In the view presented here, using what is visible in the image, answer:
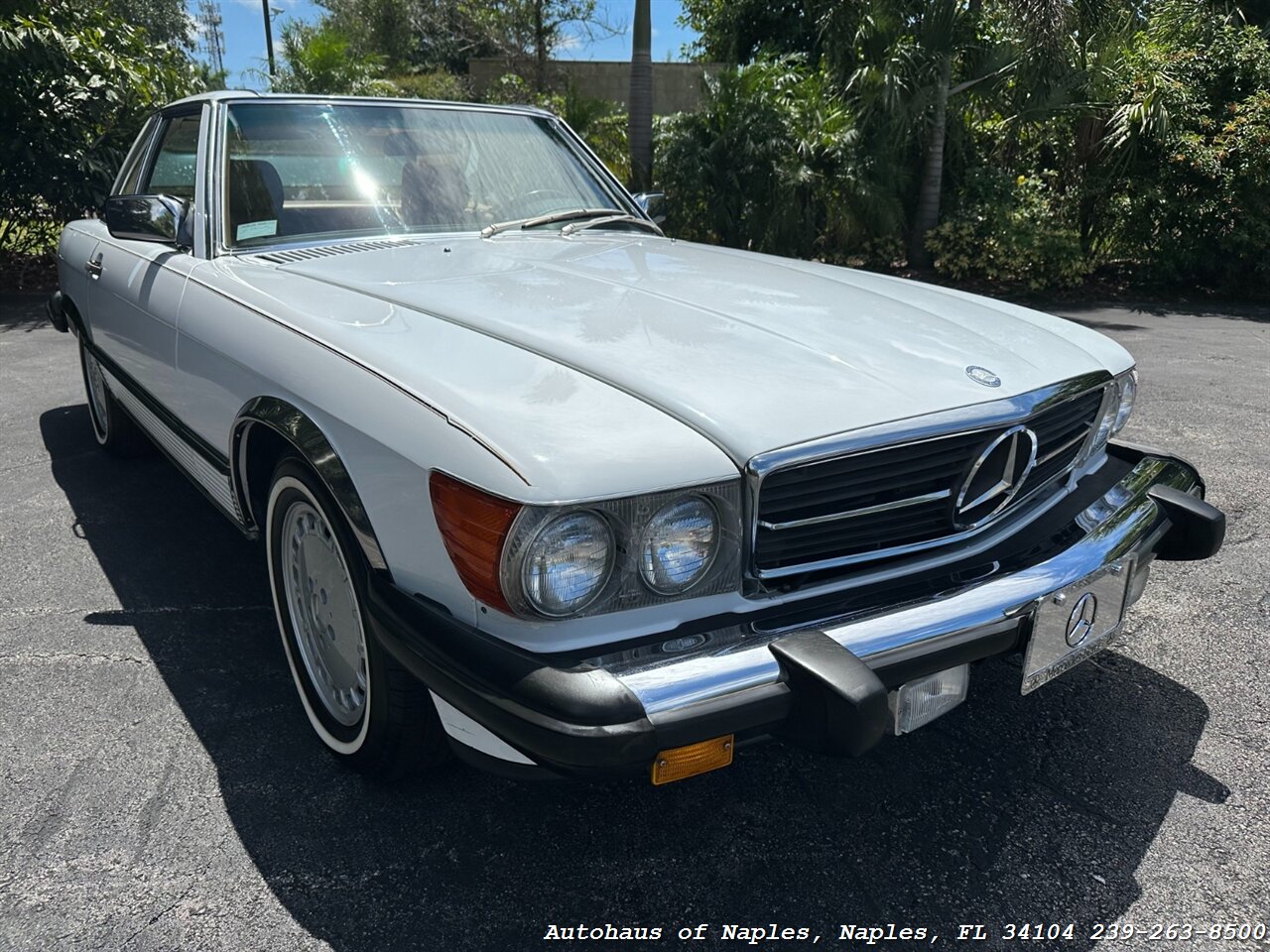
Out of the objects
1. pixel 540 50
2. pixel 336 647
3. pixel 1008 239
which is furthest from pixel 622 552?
pixel 540 50

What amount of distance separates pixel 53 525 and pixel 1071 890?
380 cm

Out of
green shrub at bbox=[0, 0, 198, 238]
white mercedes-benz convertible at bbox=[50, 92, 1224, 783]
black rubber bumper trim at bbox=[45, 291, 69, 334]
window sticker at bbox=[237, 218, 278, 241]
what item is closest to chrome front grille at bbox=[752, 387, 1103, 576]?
white mercedes-benz convertible at bbox=[50, 92, 1224, 783]

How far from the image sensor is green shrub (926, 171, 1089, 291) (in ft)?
34.3

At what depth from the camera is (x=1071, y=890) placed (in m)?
1.97

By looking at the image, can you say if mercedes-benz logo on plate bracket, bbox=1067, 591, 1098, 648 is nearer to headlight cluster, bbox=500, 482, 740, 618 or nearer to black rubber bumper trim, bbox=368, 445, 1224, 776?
black rubber bumper trim, bbox=368, 445, 1224, 776

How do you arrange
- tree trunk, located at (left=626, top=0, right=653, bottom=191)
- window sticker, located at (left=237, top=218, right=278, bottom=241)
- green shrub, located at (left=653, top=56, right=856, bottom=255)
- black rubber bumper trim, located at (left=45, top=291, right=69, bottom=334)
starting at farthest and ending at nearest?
tree trunk, located at (left=626, top=0, right=653, bottom=191) < green shrub, located at (left=653, top=56, right=856, bottom=255) < black rubber bumper trim, located at (left=45, top=291, right=69, bottom=334) < window sticker, located at (left=237, top=218, right=278, bottom=241)

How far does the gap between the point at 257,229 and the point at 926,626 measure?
2372mm

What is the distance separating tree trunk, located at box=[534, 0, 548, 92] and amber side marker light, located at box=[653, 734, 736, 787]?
2133cm

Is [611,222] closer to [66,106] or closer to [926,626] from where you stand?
[926,626]

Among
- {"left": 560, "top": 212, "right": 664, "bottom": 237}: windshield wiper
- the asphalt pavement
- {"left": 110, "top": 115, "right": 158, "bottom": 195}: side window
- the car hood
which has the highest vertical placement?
{"left": 110, "top": 115, "right": 158, "bottom": 195}: side window

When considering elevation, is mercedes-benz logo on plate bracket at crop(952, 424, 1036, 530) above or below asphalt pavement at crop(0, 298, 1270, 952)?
above

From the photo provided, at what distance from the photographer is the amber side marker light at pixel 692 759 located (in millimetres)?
1656

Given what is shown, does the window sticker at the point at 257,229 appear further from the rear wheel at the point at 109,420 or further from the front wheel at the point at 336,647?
the rear wheel at the point at 109,420

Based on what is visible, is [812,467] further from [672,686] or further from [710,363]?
[672,686]
